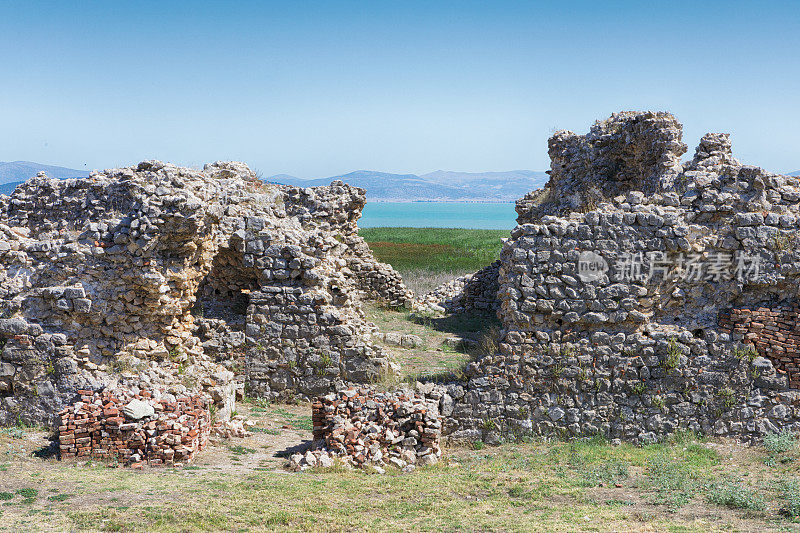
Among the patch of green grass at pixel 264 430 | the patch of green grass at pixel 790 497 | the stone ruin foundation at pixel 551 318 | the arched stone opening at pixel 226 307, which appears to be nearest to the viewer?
the patch of green grass at pixel 790 497

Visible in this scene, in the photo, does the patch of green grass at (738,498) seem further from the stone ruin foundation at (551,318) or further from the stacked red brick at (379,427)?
the stacked red brick at (379,427)

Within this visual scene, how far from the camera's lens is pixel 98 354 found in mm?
11867

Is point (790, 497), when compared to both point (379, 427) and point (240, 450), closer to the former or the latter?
point (379, 427)

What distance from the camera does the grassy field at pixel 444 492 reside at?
25.6ft

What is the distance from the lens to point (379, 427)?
415 inches

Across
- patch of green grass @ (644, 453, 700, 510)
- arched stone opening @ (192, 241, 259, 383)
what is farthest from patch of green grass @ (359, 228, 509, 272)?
patch of green grass @ (644, 453, 700, 510)

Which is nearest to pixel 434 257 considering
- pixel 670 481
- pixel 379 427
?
pixel 379 427

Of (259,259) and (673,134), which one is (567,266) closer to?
(259,259)

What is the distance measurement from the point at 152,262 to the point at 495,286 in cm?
1491

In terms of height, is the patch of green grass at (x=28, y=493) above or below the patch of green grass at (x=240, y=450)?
above

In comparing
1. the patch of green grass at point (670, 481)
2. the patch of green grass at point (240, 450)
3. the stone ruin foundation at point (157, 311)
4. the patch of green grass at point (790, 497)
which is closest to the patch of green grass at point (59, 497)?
the stone ruin foundation at point (157, 311)

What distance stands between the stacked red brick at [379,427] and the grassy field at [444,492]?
371 millimetres

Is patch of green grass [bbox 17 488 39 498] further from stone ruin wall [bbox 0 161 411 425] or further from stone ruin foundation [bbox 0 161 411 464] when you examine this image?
stone ruin wall [bbox 0 161 411 425]

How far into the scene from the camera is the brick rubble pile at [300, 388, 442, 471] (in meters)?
10.3
